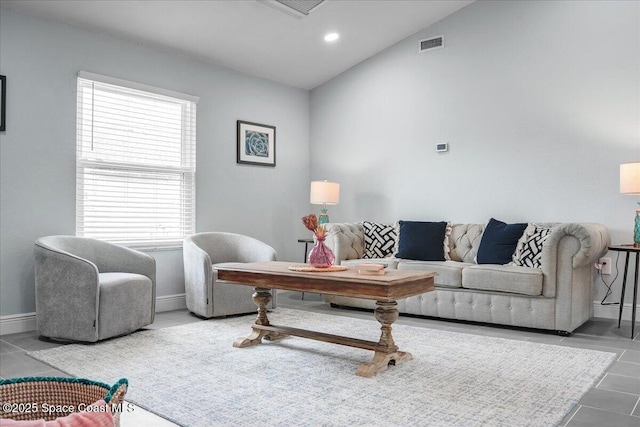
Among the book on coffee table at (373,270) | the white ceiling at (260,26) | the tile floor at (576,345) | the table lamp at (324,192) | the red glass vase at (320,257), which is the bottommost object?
→ the tile floor at (576,345)

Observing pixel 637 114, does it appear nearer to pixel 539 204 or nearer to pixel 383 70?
pixel 539 204

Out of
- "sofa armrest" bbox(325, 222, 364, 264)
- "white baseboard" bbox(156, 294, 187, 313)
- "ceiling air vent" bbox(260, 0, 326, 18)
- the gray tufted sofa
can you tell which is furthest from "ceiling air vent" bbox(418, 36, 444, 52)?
"white baseboard" bbox(156, 294, 187, 313)

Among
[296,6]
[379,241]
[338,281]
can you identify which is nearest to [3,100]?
[296,6]

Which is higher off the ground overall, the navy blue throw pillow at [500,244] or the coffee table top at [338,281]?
the navy blue throw pillow at [500,244]

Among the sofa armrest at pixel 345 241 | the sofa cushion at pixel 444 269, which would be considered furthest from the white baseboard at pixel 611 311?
the sofa armrest at pixel 345 241

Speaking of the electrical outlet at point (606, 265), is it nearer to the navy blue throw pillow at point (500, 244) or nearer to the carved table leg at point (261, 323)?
the navy blue throw pillow at point (500, 244)

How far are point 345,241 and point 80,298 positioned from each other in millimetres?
2574

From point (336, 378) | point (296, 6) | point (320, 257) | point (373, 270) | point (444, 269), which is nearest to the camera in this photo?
A: point (336, 378)

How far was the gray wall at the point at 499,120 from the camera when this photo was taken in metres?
4.51

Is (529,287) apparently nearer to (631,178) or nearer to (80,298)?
(631,178)

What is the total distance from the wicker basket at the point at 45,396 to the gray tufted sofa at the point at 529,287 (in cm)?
343

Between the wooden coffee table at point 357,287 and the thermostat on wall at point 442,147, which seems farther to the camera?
the thermostat on wall at point 442,147

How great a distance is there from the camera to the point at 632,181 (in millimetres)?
3975

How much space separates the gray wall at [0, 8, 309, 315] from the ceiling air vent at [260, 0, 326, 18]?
1.23 metres
